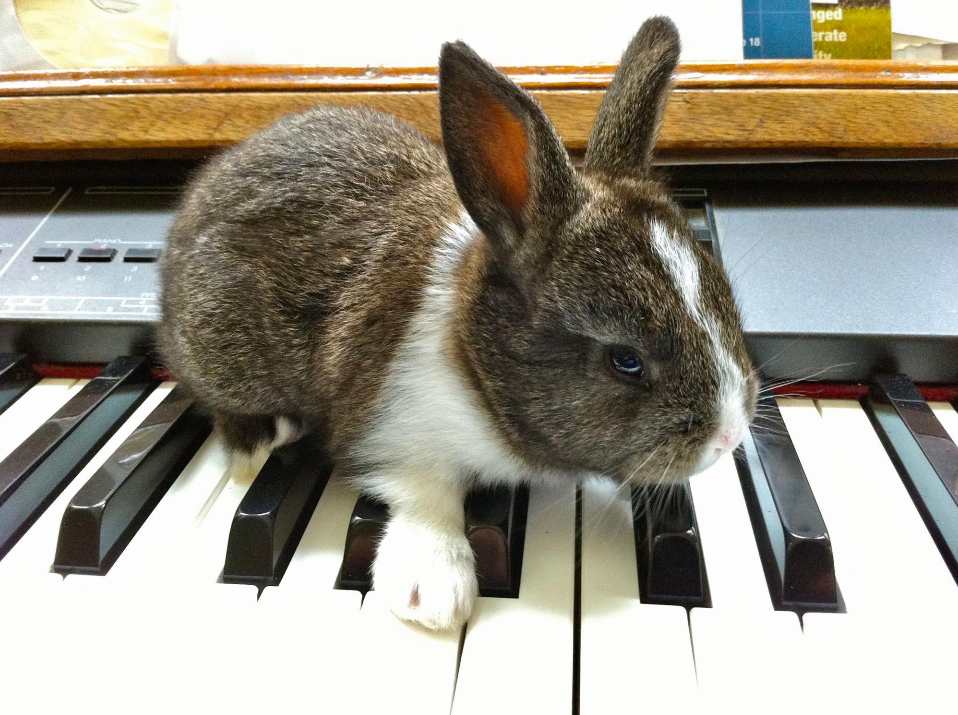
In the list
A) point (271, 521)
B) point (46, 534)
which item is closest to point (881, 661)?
point (271, 521)

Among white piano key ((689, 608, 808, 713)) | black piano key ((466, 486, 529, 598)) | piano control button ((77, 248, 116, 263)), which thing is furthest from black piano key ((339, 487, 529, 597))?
piano control button ((77, 248, 116, 263))

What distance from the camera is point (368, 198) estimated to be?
1.37m

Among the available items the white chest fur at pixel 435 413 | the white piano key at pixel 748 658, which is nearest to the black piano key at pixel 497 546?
the white chest fur at pixel 435 413

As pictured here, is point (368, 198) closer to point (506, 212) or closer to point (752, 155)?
point (506, 212)

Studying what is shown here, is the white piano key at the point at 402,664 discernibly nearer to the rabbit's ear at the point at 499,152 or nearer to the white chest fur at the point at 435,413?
the white chest fur at the point at 435,413

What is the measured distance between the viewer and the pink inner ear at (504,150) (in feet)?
3.57

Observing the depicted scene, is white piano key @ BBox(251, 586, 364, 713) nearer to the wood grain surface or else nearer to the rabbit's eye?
the rabbit's eye

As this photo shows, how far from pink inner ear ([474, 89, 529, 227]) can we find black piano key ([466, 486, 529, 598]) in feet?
1.44

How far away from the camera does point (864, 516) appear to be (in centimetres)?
113

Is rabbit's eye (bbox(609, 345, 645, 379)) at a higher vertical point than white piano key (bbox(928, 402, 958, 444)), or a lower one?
lower

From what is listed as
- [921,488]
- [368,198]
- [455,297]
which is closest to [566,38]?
[368,198]

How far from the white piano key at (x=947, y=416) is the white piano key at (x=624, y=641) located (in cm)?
61

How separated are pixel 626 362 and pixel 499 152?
14.1 inches

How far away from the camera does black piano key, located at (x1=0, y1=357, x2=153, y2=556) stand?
1213 mm
